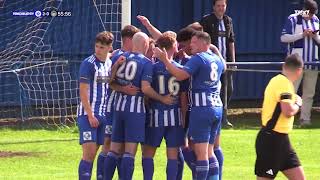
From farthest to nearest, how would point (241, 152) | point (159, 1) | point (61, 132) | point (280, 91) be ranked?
1. point (159, 1)
2. point (61, 132)
3. point (241, 152)
4. point (280, 91)

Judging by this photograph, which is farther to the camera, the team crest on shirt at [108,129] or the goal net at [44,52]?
the goal net at [44,52]

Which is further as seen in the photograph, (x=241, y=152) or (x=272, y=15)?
(x=272, y=15)

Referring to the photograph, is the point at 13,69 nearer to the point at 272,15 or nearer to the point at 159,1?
the point at 159,1

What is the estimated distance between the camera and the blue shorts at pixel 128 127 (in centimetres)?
1138

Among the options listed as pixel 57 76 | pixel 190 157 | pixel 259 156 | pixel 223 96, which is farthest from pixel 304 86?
pixel 259 156

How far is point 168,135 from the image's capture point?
11.6 m

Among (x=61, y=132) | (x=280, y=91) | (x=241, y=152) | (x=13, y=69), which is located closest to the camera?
(x=280, y=91)

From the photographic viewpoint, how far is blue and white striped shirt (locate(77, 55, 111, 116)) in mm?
11352

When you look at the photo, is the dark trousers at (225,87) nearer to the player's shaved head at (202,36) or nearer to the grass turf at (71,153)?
the grass turf at (71,153)

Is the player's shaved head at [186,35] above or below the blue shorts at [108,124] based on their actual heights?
above

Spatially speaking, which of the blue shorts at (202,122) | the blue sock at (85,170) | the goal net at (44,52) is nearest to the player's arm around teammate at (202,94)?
the blue shorts at (202,122)

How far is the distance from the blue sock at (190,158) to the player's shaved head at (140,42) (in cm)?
149

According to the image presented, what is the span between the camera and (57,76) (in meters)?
20.5

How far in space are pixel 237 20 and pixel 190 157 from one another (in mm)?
11235
